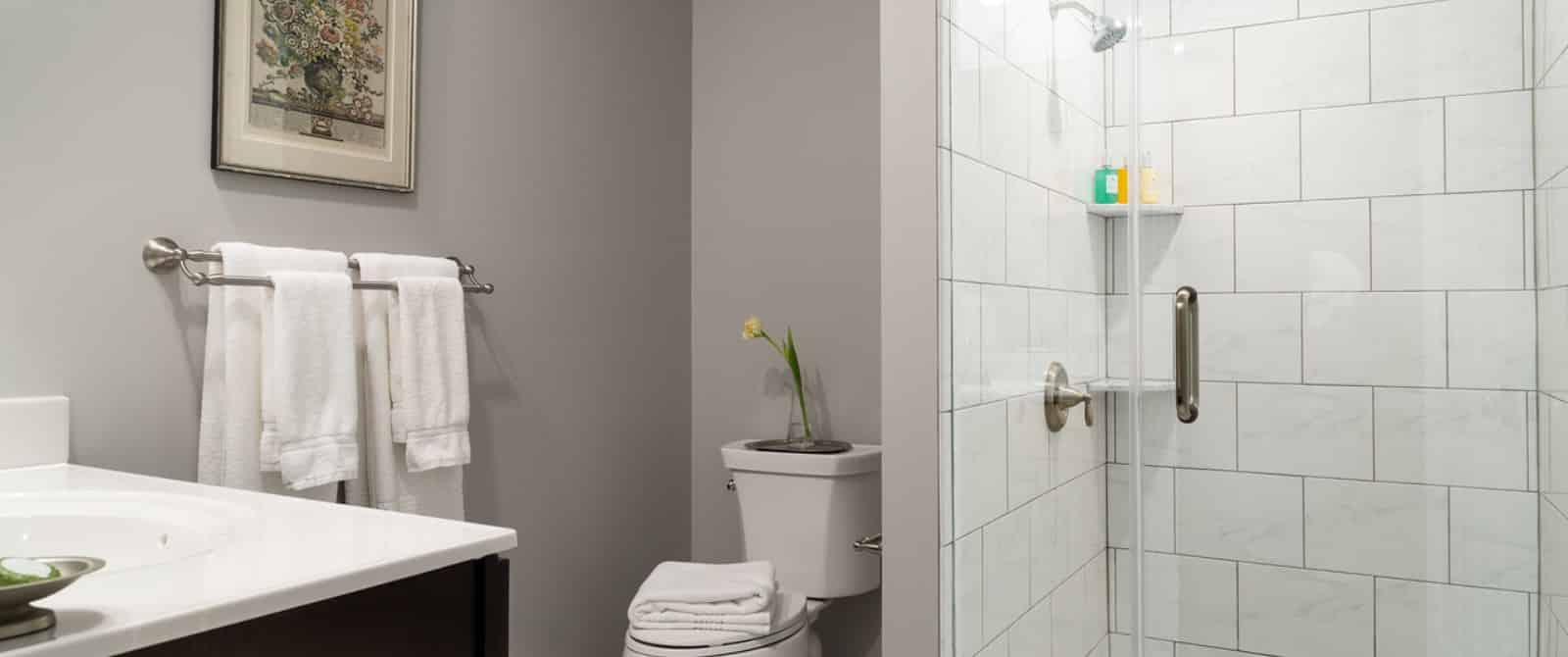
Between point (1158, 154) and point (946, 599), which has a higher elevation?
point (1158, 154)

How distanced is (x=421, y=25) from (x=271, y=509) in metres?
1.30

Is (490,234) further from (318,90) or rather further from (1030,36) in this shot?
(1030,36)

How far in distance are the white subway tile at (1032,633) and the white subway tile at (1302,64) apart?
0.97 m

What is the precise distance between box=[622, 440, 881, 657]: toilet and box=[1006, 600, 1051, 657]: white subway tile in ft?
1.88

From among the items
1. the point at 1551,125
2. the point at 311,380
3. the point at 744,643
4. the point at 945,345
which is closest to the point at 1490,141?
the point at 1551,125

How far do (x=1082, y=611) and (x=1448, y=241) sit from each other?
2.96 feet

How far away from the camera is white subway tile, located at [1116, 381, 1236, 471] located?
182 cm

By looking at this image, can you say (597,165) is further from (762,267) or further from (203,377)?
(203,377)

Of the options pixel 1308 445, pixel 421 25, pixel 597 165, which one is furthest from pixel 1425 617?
pixel 421 25

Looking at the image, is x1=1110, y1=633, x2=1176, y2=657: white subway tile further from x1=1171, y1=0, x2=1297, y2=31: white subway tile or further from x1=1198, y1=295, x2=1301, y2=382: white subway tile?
x1=1171, y1=0, x2=1297, y2=31: white subway tile

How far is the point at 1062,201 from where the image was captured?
1.92 metres

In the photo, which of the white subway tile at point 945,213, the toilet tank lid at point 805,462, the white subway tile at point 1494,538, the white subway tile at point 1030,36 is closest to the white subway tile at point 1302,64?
the white subway tile at point 1030,36

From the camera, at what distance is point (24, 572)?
2.05 feet

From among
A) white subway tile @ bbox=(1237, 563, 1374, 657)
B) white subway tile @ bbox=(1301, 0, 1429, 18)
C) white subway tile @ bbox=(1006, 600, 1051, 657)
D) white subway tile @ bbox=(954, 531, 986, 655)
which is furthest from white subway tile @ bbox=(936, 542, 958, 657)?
white subway tile @ bbox=(1301, 0, 1429, 18)
